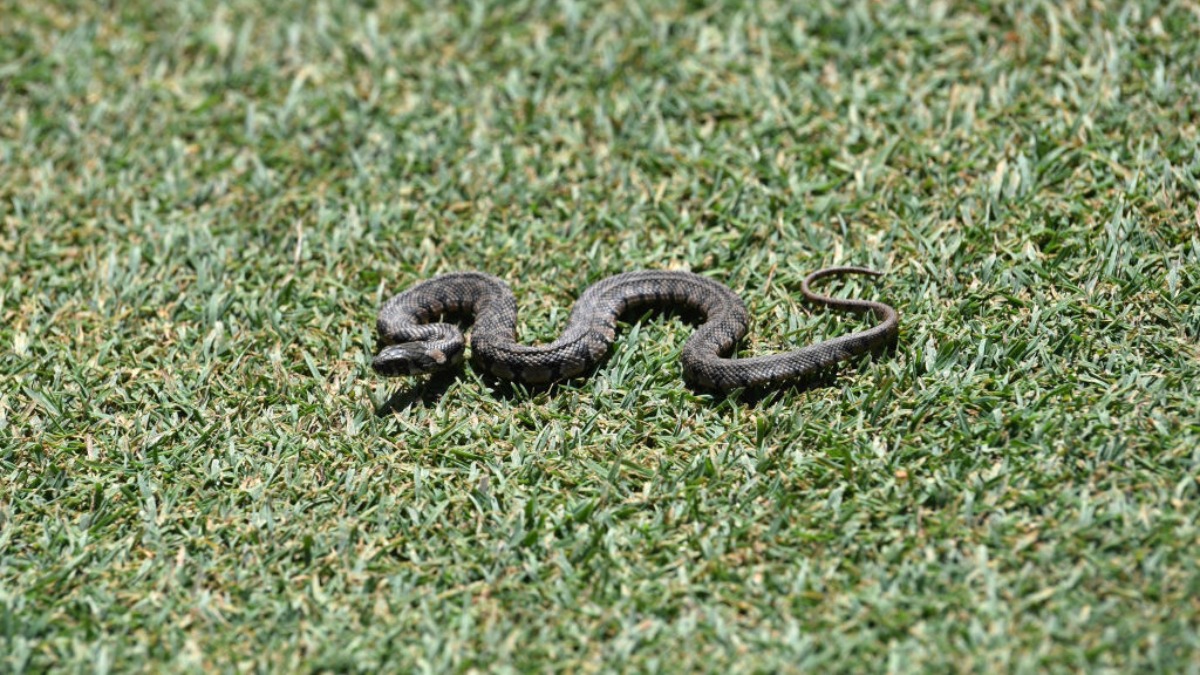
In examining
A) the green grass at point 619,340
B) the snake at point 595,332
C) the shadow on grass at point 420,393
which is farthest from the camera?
the shadow on grass at point 420,393

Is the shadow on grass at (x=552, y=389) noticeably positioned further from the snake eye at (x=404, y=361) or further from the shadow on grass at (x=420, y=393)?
the snake eye at (x=404, y=361)

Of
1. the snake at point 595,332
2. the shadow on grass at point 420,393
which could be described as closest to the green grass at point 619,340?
the shadow on grass at point 420,393

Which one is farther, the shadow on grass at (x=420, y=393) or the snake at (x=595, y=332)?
the shadow on grass at (x=420, y=393)

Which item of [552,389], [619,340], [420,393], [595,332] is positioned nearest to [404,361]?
[420,393]

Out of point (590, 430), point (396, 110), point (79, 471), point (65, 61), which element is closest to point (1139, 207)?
point (590, 430)

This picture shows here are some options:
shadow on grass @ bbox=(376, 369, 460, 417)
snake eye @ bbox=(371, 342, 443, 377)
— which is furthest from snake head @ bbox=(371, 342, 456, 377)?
shadow on grass @ bbox=(376, 369, 460, 417)

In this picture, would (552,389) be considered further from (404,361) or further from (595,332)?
(404,361)

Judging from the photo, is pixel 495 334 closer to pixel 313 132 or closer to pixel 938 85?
pixel 313 132
